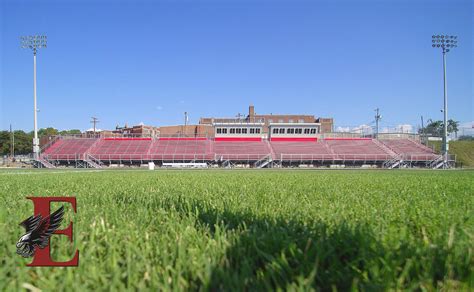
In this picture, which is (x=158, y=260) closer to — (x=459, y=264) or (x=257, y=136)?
(x=459, y=264)

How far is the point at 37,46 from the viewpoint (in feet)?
128

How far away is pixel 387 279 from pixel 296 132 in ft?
174

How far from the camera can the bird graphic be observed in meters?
1.36

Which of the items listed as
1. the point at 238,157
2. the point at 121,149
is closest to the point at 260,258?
the point at 238,157

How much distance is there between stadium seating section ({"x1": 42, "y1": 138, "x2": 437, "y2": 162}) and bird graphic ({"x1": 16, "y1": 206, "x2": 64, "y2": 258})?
134 ft

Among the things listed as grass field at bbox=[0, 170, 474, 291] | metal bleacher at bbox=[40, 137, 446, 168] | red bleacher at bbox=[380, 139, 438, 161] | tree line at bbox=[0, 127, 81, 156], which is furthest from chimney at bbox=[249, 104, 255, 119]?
grass field at bbox=[0, 170, 474, 291]

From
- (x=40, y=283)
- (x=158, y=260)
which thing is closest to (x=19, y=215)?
(x=40, y=283)

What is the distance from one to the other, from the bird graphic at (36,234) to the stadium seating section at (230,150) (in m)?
41.0

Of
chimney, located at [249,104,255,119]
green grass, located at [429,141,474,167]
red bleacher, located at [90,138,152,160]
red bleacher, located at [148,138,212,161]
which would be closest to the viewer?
red bleacher, located at [90,138,152,160]

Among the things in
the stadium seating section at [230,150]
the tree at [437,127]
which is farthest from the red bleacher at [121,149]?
the tree at [437,127]

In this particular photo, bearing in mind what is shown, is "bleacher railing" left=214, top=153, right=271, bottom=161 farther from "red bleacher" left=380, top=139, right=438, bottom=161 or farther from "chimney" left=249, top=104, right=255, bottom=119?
"chimney" left=249, top=104, right=255, bottom=119

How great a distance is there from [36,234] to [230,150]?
45.6 m

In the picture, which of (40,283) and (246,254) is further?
(246,254)

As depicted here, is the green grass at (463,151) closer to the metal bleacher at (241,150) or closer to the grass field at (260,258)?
the metal bleacher at (241,150)
